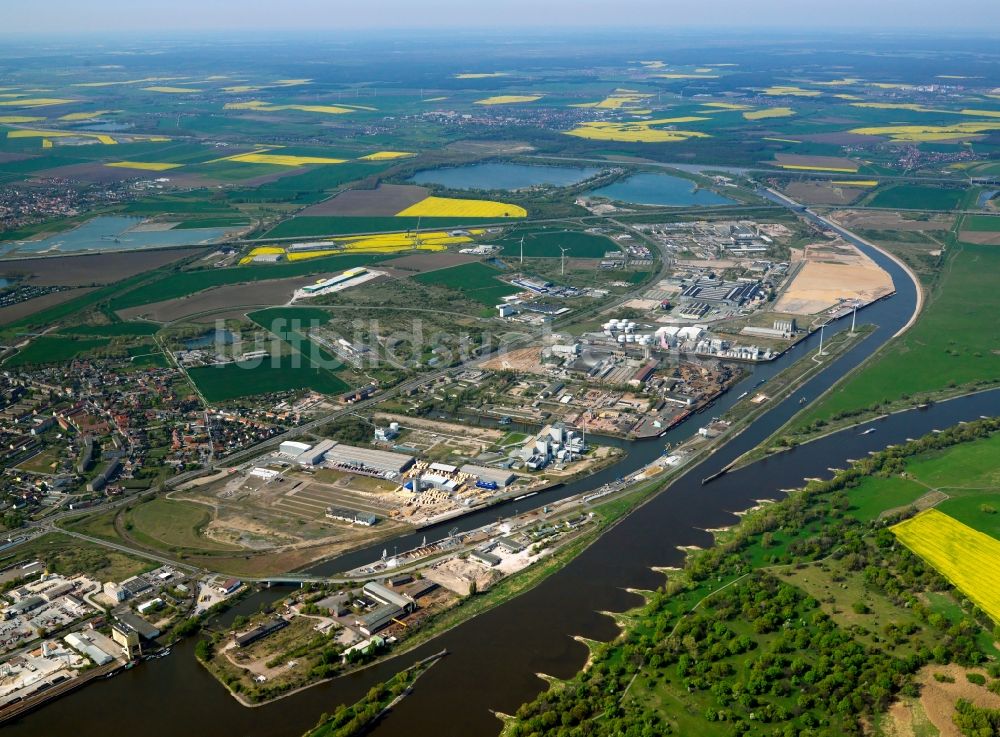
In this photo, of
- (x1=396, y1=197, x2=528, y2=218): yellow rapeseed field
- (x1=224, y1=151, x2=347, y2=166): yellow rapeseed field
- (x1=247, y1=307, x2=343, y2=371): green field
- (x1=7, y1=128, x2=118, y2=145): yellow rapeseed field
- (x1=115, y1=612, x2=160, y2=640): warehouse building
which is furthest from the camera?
(x1=7, y1=128, x2=118, y2=145): yellow rapeseed field

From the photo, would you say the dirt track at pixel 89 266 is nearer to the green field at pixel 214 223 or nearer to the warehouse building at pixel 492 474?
the green field at pixel 214 223

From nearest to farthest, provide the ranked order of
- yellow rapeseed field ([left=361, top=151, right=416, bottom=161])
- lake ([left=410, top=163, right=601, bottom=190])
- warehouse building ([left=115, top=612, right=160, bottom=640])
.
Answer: warehouse building ([left=115, top=612, right=160, bottom=640]), lake ([left=410, top=163, right=601, bottom=190]), yellow rapeseed field ([left=361, top=151, right=416, bottom=161])

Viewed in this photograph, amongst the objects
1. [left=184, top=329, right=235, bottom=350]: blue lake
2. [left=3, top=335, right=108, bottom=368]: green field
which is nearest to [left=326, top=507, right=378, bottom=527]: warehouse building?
[left=184, top=329, right=235, bottom=350]: blue lake

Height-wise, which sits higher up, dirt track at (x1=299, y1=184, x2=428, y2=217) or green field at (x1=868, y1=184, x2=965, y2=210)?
green field at (x1=868, y1=184, x2=965, y2=210)

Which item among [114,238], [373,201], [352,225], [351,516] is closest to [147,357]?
[351,516]

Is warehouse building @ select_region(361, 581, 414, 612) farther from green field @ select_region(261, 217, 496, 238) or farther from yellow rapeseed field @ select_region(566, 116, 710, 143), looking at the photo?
yellow rapeseed field @ select_region(566, 116, 710, 143)

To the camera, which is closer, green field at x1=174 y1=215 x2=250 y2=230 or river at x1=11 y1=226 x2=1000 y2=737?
river at x1=11 y1=226 x2=1000 y2=737
